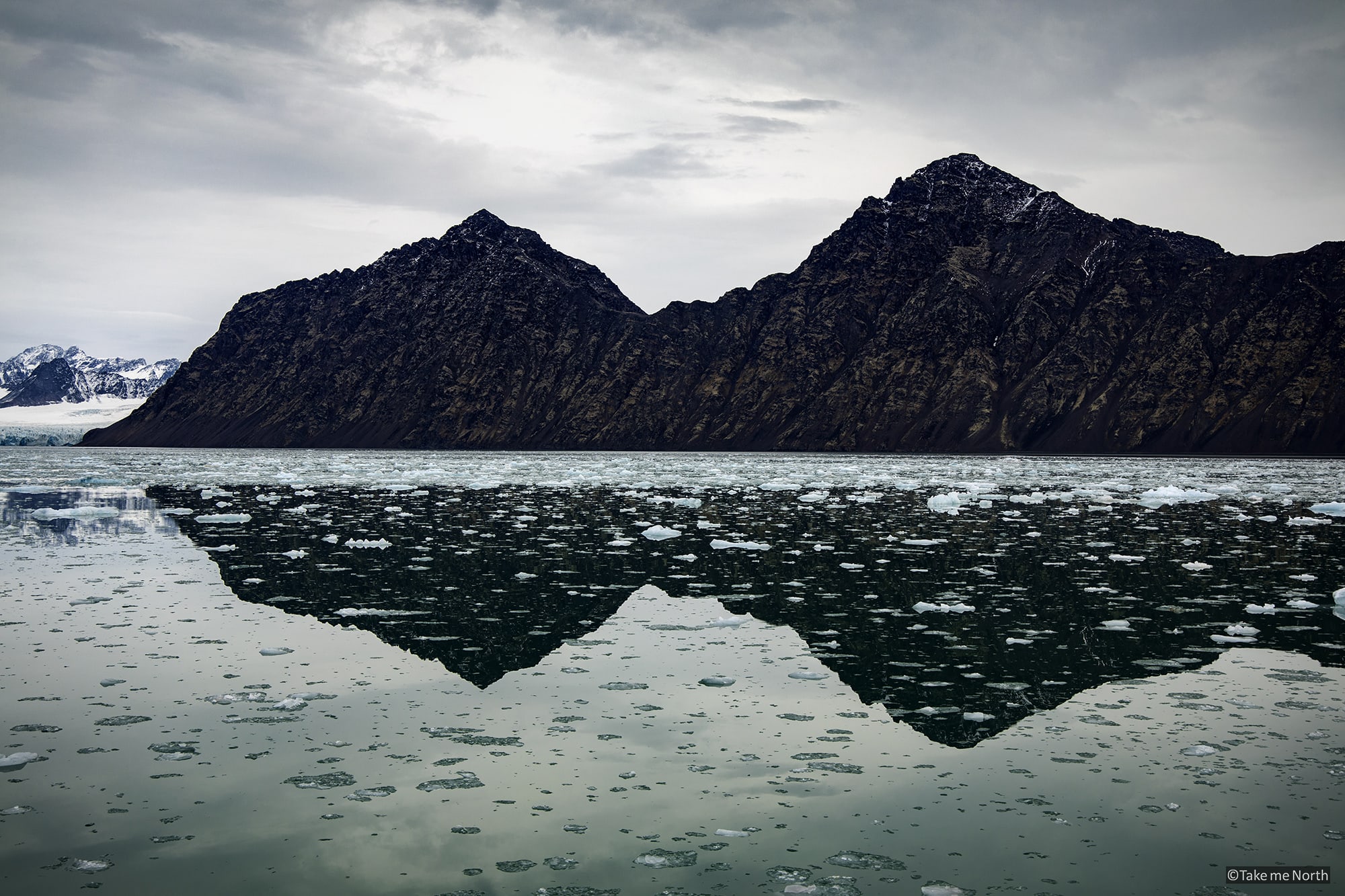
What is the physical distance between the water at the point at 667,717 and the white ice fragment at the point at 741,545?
321 millimetres

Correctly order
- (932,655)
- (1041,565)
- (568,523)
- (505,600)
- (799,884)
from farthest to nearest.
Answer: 1. (568,523)
2. (1041,565)
3. (505,600)
4. (932,655)
5. (799,884)

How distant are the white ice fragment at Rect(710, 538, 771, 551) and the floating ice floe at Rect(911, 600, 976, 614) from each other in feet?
24.4

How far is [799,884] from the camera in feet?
19.0

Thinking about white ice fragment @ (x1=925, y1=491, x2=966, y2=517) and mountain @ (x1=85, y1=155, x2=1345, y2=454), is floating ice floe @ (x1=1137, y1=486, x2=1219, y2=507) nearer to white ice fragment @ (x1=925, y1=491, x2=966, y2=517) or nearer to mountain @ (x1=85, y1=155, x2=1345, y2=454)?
white ice fragment @ (x1=925, y1=491, x2=966, y2=517)

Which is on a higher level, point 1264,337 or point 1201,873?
point 1264,337

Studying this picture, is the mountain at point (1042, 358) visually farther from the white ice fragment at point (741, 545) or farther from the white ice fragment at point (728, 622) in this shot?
the white ice fragment at point (728, 622)

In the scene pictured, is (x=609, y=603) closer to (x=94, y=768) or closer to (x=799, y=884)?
(x=94, y=768)

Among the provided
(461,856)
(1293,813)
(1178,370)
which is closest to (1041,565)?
(1293,813)

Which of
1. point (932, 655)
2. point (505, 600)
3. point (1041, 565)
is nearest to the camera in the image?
point (932, 655)

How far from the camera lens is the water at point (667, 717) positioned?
6.16 metres

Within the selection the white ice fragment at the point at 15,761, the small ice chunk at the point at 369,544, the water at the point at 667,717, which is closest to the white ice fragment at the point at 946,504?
the water at the point at 667,717

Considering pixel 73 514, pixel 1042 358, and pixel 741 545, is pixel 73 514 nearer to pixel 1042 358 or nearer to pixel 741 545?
pixel 741 545

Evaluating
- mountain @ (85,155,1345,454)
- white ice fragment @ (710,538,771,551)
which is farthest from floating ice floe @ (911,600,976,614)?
mountain @ (85,155,1345,454)

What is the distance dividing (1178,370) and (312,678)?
167 meters
